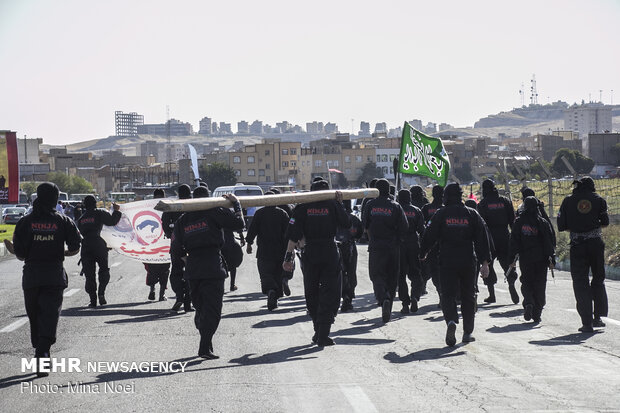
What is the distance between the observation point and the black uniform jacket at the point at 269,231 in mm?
16250

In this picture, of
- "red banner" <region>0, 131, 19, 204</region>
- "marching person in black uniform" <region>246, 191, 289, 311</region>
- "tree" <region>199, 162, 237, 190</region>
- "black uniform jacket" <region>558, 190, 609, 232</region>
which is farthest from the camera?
"tree" <region>199, 162, 237, 190</region>

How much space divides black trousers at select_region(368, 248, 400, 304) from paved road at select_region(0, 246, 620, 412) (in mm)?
496

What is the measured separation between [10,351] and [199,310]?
2.41 m

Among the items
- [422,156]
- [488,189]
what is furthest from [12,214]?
[488,189]

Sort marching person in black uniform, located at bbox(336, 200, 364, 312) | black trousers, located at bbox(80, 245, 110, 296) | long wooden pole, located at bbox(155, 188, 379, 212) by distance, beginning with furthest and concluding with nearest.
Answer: black trousers, located at bbox(80, 245, 110, 296) < marching person in black uniform, located at bbox(336, 200, 364, 312) < long wooden pole, located at bbox(155, 188, 379, 212)

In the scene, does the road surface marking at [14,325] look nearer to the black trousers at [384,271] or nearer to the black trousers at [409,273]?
the black trousers at [384,271]

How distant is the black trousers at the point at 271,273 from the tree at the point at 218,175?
13859cm

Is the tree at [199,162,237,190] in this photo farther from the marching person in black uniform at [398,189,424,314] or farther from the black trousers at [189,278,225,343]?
the black trousers at [189,278,225,343]

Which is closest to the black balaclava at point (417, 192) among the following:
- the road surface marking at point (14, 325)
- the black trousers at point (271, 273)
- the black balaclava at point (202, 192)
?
the black trousers at point (271, 273)

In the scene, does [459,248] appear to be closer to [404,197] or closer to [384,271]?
[384,271]

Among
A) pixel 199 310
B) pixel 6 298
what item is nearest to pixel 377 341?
pixel 199 310

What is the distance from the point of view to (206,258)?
1098 cm

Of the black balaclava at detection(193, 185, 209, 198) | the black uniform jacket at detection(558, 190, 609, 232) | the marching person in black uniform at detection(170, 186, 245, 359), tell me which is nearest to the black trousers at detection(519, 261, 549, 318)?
the black uniform jacket at detection(558, 190, 609, 232)

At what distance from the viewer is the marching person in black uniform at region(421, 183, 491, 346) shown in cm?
1200
